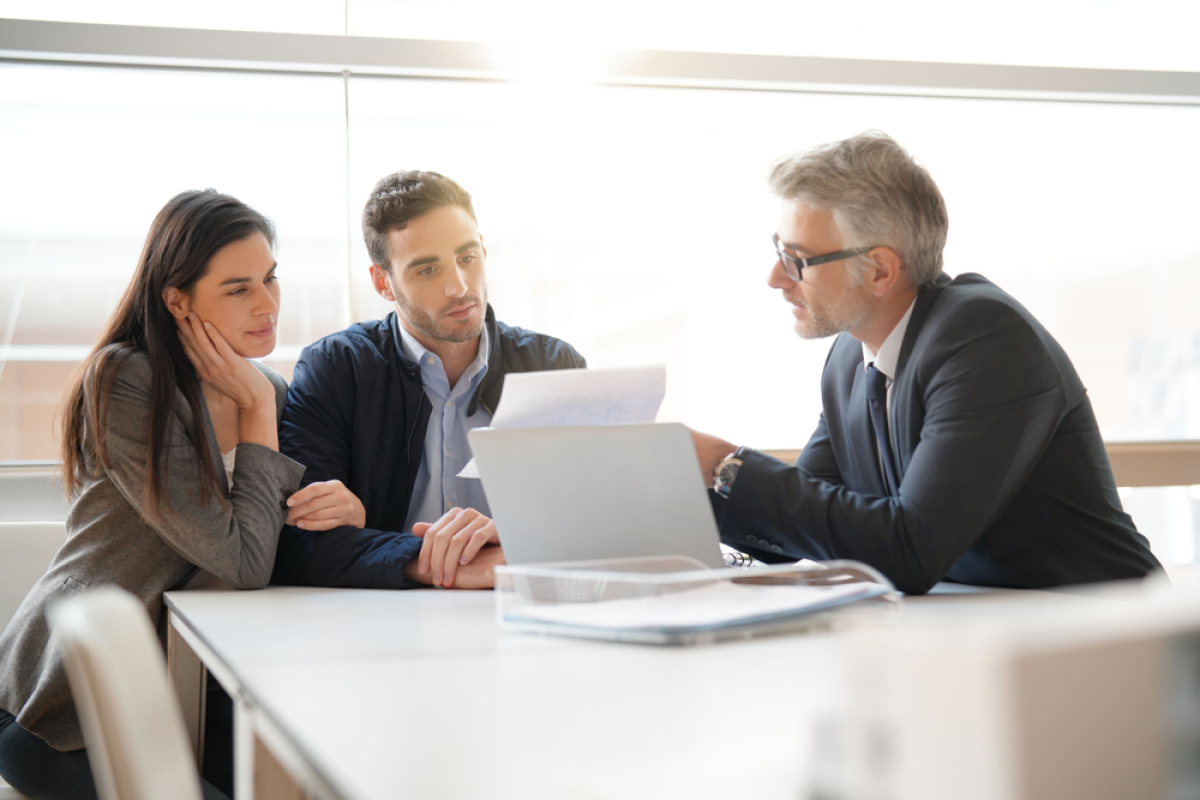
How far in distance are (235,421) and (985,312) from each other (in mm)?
1394

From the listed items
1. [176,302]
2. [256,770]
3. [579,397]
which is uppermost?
[176,302]

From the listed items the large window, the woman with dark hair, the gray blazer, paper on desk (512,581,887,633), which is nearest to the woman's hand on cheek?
the woman with dark hair

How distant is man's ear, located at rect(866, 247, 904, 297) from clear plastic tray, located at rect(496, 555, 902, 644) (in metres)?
0.83

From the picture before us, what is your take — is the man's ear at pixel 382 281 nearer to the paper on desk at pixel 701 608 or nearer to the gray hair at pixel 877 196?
the gray hair at pixel 877 196

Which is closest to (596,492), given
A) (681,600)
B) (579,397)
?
(579,397)

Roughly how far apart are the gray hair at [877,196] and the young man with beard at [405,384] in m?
0.85

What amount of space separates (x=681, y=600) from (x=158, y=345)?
1187 mm

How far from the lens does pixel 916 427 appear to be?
5.35 feet

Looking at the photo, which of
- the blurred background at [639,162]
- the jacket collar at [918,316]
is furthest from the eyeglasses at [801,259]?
the blurred background at [639,162]

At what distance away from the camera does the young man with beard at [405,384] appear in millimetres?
1993

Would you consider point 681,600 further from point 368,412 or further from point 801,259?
point 368,412

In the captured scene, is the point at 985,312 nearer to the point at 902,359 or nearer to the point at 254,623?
the point at 902,359

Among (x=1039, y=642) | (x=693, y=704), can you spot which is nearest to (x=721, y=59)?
(x=693, y=704)

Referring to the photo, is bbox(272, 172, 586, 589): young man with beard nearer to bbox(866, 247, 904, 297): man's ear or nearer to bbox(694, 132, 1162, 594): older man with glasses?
bbox(694, 132, 1162, 594): older man with glasses
